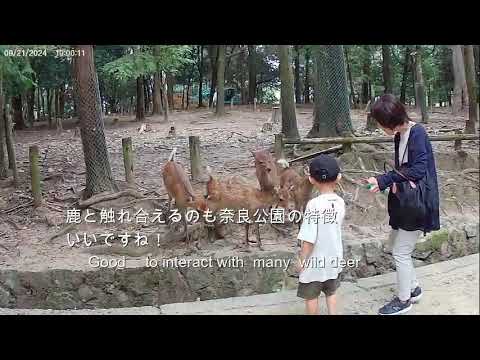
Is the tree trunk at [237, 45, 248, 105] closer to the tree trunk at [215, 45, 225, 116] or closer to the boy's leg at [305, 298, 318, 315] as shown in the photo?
the tree trunk at [215, 45, 225, 116]

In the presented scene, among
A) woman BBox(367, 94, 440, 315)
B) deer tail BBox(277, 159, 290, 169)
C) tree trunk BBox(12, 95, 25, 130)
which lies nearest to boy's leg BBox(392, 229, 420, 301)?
woman BBox(367, 94, 440, 315)

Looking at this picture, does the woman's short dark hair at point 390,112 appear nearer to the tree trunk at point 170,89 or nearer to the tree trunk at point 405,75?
the tree trunk at point 405,75

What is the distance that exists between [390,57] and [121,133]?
72.5 inches

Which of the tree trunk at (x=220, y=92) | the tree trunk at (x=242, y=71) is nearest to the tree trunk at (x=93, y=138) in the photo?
the tree trunk at (x=220, y=92)

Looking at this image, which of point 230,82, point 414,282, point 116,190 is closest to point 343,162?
point 230,82

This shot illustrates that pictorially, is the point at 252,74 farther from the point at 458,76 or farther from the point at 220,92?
the point at 458,76

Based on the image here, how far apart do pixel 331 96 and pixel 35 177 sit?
2165 millimetres

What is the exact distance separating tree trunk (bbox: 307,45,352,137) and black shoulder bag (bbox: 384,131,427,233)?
1.60m

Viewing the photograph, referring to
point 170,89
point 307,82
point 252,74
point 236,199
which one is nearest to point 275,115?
point 252,74

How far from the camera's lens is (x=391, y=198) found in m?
2.36

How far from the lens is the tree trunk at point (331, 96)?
3.90 metres

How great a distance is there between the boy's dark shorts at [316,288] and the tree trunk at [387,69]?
1.54m

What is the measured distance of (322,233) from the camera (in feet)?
7.40

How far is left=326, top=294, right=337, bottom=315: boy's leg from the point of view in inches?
93.2
